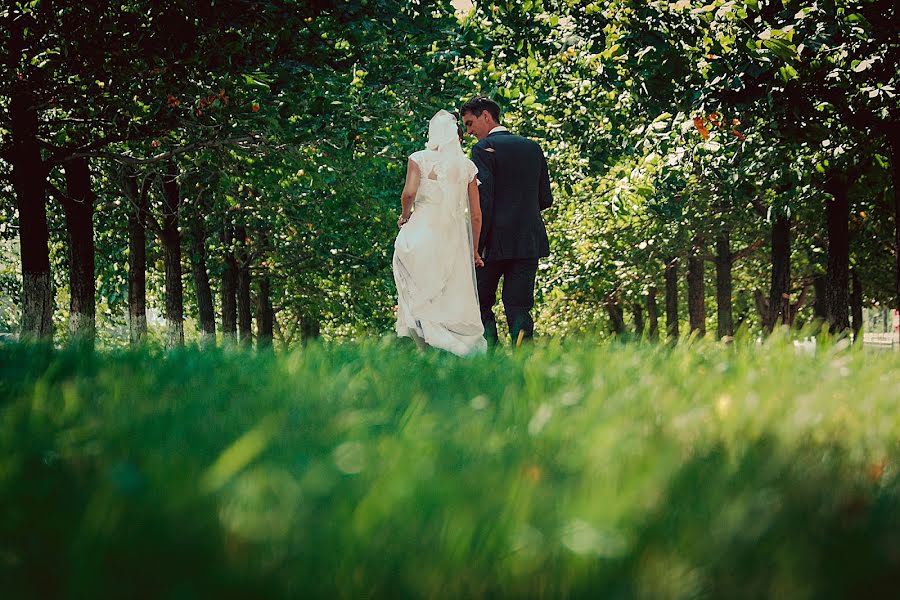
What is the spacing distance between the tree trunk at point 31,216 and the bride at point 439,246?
812cm

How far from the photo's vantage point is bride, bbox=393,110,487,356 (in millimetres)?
8492

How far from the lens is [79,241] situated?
56.9 feet

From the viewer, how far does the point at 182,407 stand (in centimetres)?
318

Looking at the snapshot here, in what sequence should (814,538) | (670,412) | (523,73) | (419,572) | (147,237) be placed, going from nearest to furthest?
(419,572) < (814,538) < (670,412) < (523,73) < (147,237)

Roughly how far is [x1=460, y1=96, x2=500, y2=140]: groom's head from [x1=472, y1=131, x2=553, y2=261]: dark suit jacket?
11 centimetres

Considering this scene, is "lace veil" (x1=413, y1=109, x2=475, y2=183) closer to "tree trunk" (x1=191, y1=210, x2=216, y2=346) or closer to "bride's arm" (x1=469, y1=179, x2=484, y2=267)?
"bride's arm" (x1=469, y1=179, x2=484, y2=267)

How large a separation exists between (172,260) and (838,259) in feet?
47.9

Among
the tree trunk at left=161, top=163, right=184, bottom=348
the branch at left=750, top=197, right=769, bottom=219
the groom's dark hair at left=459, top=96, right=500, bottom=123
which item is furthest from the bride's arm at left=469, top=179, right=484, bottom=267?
the branch at left=750, top=197, right=769, bottom=219

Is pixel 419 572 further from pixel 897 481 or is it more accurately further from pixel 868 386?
pixel 868 386

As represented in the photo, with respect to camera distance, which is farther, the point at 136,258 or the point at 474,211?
the point at 136,258

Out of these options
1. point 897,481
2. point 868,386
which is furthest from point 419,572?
point 868,386

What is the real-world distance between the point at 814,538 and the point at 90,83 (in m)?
13.9

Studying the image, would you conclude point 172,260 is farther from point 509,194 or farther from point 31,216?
point 509,194

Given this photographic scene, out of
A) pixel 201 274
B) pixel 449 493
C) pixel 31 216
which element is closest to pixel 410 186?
pixel 449 493
